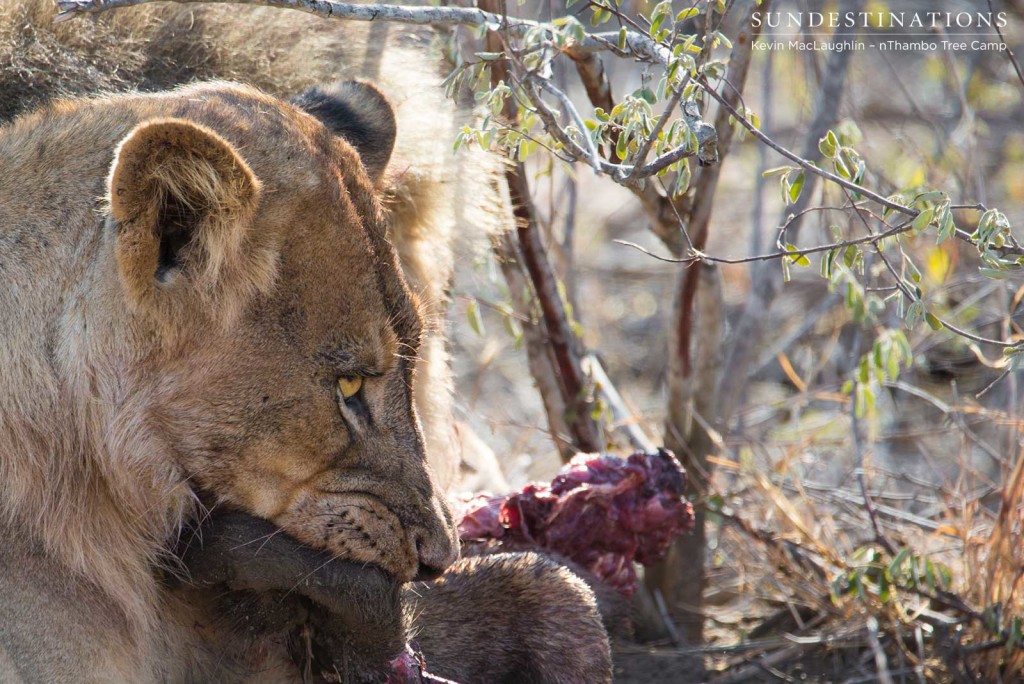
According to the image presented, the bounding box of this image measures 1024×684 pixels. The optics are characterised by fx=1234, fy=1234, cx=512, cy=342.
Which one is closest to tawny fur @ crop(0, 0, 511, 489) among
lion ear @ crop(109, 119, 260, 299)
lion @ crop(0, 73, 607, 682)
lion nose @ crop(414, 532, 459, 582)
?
lion @ crop(0, 73, 607, 682)

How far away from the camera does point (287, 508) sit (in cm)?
267

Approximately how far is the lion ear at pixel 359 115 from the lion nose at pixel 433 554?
0.99m

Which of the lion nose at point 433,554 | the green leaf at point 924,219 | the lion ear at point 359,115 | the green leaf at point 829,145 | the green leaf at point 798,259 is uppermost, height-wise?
the green leaf at point 829,145

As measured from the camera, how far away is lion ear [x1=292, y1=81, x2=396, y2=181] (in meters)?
3.10

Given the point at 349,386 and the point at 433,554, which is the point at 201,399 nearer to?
the point at 349,386

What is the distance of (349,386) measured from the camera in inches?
105

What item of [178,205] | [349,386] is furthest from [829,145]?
[178,205]

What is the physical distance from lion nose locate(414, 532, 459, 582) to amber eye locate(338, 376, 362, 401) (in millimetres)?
349

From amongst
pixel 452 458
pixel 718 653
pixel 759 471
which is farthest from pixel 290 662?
pixel 759 471

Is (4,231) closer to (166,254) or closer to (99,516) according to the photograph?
(166,254)

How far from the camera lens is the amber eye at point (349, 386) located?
105 inches

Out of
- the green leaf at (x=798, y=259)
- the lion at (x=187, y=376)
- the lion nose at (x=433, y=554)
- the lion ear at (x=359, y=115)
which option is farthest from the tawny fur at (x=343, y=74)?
the green leaf at (x=798, y=259)

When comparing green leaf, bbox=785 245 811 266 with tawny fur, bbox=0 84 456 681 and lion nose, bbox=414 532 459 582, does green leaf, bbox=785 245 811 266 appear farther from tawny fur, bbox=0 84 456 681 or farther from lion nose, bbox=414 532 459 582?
lion nose, bbox=414 532 459 582

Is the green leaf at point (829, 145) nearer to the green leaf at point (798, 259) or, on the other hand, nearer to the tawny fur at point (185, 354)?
the green leaf at point (798, 259)
